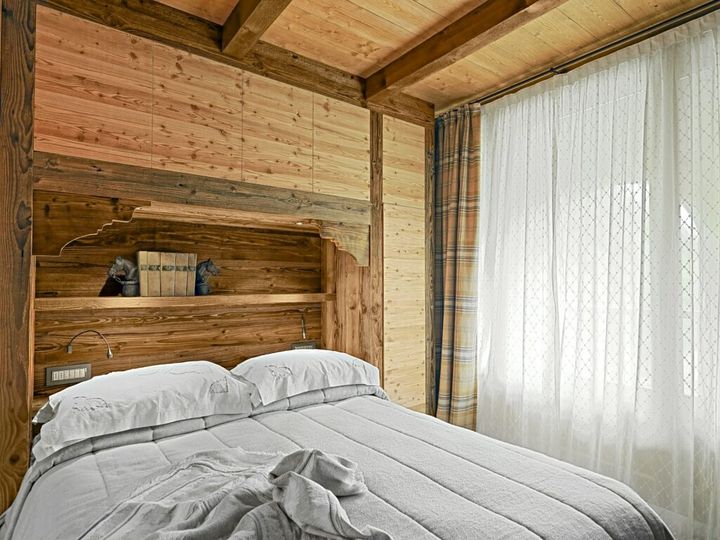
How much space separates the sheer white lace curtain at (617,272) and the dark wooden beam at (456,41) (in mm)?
743

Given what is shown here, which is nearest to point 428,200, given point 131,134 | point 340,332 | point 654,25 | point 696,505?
point 340,332

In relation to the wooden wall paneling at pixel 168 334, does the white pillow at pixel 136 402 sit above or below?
below

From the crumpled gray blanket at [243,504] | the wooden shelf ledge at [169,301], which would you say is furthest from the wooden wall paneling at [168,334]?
the crumpled gray blanket at [243,504]

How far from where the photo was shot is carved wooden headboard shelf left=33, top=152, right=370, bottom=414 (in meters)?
2.04

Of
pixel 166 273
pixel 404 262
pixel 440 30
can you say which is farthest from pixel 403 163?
pixel 166 273

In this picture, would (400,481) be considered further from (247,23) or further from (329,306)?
(247,23)

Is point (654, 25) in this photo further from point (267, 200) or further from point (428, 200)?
point (267, 200)

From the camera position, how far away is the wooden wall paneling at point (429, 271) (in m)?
3.33

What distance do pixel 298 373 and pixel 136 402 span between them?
0.80 m

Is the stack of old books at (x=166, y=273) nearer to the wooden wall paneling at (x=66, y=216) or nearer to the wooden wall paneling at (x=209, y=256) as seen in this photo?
the wooden wall paneling at (x=209, y=256)

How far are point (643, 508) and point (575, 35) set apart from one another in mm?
2285

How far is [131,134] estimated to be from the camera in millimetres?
2133

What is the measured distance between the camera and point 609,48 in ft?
8.14

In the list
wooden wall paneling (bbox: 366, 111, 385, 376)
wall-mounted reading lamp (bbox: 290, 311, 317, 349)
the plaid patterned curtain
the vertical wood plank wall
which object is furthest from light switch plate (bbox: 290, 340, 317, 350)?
the plaid patterned curtain
